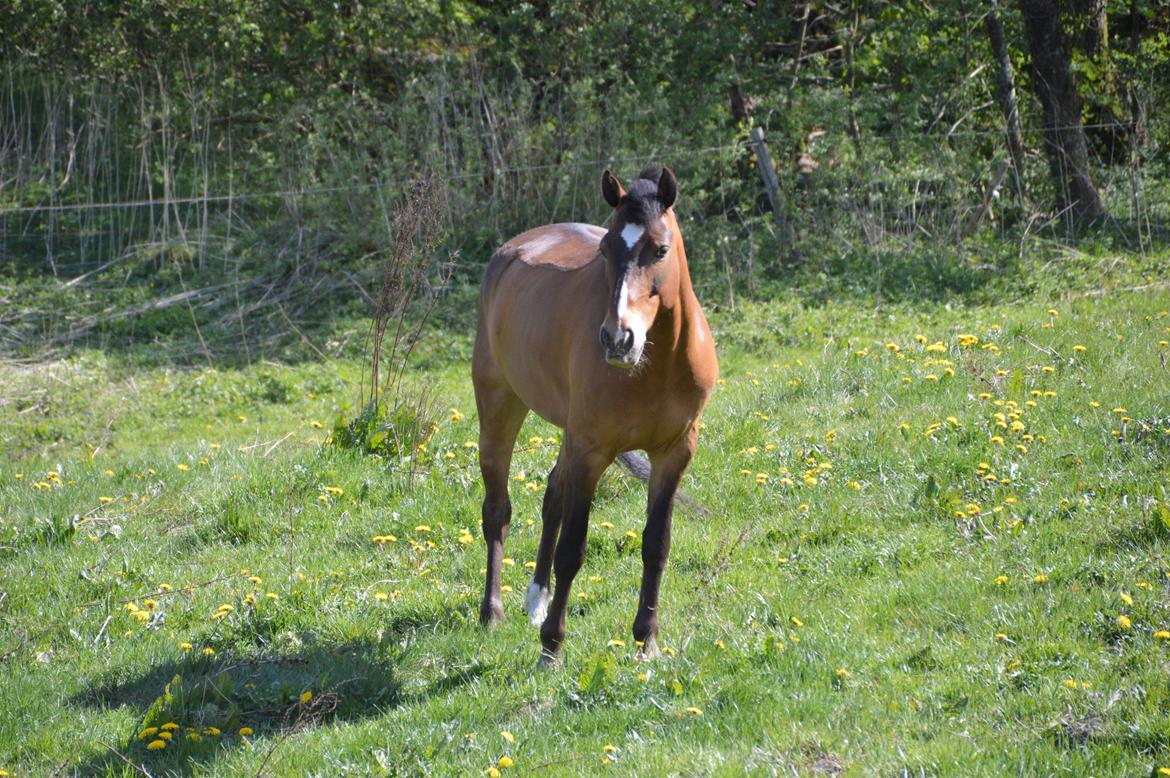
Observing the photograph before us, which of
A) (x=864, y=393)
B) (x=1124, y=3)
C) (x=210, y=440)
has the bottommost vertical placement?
(x=210, y=440)

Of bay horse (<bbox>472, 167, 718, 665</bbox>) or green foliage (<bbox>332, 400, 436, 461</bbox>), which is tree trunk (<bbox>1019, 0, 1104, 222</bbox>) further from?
bay horse (<bbox>472, 167, 718, 665</bbox>)

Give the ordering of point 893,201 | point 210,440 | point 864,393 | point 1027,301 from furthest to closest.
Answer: point 893,201 < point 1027,301 < point 210,440 < point 864,393

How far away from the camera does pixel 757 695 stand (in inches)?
163

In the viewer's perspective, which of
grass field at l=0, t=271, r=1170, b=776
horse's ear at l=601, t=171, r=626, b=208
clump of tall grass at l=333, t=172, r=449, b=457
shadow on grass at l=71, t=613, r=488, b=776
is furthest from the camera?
clump of tall grass at l=333, t=172, r=449, b=457

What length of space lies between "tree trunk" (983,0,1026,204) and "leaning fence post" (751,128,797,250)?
247 cm

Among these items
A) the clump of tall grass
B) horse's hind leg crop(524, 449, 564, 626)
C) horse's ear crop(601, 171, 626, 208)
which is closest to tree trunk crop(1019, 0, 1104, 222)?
the clump of tall grass

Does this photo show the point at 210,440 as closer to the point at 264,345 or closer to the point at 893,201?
the point at 264,345

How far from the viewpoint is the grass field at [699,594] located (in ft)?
13.0

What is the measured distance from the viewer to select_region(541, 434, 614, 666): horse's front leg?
4793mm

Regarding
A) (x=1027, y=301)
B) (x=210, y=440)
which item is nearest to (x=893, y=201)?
(x=1027, y=301)

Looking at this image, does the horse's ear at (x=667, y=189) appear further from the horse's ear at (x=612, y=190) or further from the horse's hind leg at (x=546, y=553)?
the horse's hind leg at (x=546, y=553)

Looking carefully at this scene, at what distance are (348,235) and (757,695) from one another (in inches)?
407

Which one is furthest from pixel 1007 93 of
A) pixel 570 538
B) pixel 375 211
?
pixel 570 538

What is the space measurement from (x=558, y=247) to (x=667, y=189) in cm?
155
